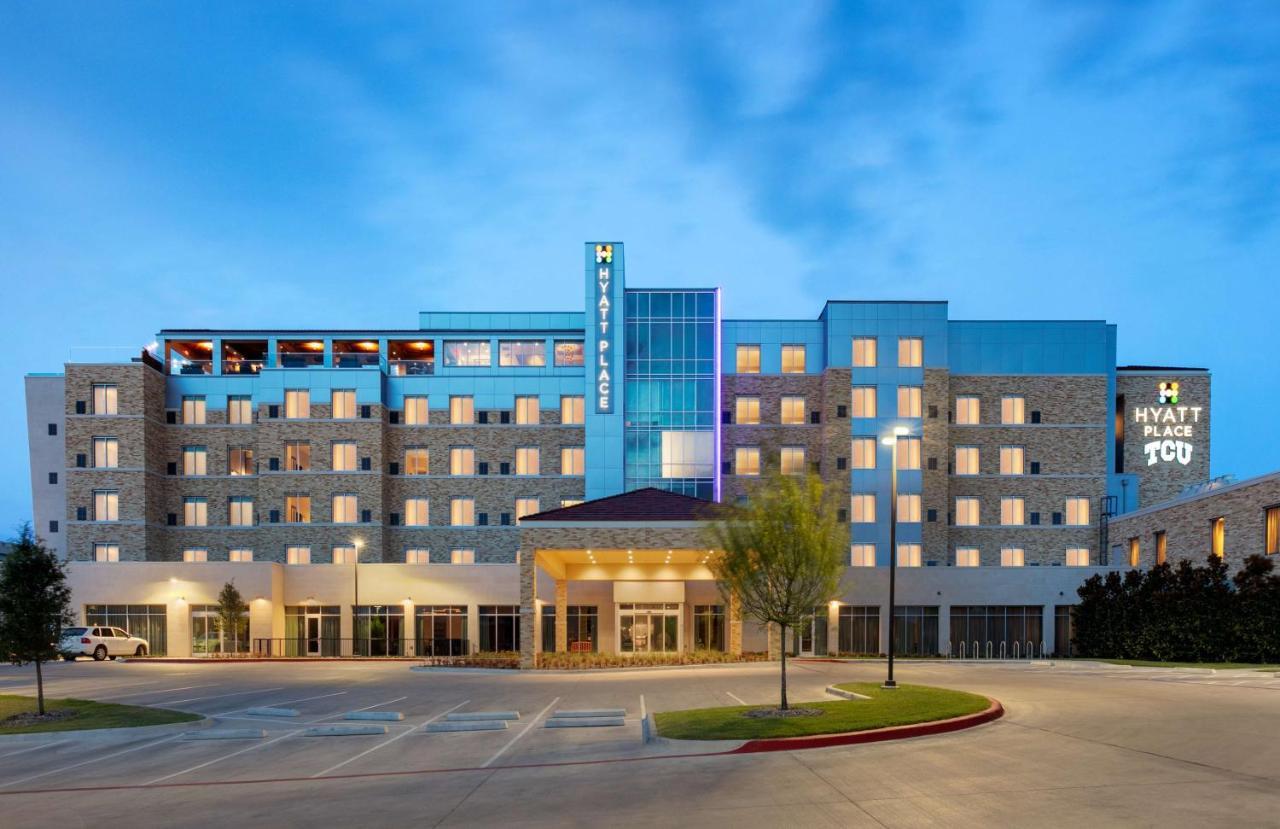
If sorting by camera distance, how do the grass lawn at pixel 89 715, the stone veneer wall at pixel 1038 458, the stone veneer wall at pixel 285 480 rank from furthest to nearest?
1. the stone veneer wall at pixel 285 480
2. the stone veneer wall at pixel 1038 458
3. the grass lawn at pixel 89 715

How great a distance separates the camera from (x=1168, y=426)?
2157 inches

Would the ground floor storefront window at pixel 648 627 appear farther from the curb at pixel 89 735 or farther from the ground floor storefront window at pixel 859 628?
the curb at pixel 89 735

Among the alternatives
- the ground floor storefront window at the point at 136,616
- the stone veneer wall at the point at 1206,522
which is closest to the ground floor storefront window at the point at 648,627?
the stone veneer wall at the point at 1206,522

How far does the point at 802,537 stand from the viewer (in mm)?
18547

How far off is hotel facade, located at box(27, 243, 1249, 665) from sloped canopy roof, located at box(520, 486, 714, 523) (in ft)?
34.3

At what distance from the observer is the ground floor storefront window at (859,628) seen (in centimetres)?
4956

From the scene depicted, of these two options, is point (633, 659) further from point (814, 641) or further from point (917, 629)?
point (917, 629)

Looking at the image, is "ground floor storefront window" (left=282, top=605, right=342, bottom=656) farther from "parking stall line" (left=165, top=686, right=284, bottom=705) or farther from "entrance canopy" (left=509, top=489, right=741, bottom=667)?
"parking stall line" (left=165, top=686, right=284, bottom=705)

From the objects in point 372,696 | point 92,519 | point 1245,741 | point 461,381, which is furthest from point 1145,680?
point 92,519

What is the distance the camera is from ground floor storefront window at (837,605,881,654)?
49.6m

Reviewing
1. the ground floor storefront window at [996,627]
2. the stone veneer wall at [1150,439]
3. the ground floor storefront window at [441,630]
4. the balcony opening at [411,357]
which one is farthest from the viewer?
the balcony opening at [411,357]

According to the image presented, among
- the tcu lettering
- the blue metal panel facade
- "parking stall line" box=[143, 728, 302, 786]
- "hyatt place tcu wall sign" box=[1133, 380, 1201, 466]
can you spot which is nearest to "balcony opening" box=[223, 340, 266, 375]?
the blue metal panel facade

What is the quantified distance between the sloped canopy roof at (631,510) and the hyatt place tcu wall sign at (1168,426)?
32558mm

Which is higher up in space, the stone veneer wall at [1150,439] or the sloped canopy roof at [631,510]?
the stone veneer wall at [1150,439]
